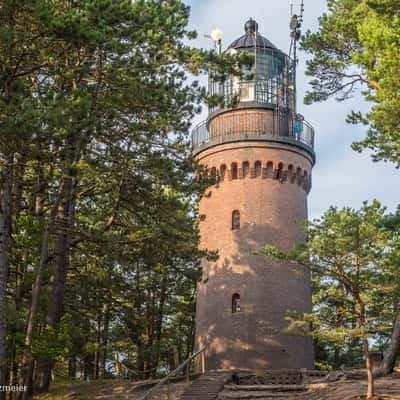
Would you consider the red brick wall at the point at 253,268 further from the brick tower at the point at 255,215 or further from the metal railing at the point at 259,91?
the metal railing at the point at 259,91

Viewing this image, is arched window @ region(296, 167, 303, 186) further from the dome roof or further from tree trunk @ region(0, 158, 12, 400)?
tree trunk @ region(0, 158, 12, 400)

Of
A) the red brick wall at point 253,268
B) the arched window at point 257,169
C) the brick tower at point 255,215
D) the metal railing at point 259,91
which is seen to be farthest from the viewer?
the metal railing at point 259,91

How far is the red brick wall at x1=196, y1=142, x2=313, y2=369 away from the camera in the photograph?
2116 centimetres

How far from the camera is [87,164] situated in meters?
13.9

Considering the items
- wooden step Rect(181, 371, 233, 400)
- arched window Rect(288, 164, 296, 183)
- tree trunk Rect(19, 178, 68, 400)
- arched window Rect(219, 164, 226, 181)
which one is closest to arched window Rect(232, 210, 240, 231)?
arched window Rect(219, 164, 226, 181)

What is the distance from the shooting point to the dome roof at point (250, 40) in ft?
78.7

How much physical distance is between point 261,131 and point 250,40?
3.81 m

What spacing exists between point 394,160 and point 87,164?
7.36 meters

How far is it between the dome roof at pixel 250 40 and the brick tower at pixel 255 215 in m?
0.04

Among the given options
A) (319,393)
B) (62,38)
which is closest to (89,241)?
(62,38)

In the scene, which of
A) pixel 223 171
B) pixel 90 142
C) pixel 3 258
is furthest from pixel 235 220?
pixel 3 258

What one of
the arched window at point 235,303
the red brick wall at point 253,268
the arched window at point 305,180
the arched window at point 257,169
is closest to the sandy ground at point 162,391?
the red brick wall at point 253,268

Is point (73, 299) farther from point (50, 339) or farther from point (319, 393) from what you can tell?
point (319, 393)

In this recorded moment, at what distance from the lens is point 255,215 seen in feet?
73.1
